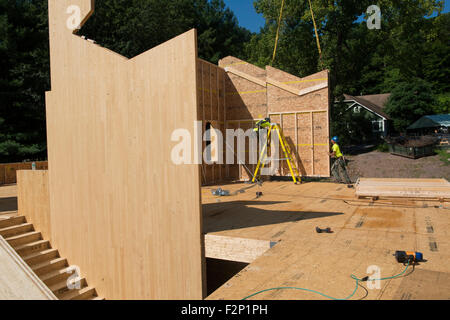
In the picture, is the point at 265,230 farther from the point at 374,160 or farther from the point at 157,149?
the point at 374,160

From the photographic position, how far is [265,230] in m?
5.48

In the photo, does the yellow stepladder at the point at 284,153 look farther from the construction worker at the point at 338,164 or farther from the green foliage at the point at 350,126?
the green foliage at the point at 350,126

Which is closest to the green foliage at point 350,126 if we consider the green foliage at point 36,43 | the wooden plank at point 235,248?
the green foliage at point 36,43

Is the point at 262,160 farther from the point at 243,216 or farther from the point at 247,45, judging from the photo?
the point at 247,45

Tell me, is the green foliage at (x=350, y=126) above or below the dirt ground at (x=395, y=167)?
above

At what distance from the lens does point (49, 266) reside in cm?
589

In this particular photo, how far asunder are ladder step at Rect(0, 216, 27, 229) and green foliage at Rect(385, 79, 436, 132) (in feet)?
111

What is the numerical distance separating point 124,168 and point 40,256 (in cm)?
260

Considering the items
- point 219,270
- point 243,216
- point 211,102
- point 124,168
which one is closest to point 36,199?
point 124,168

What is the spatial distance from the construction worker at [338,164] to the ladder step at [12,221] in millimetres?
8577

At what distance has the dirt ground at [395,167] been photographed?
19391mm

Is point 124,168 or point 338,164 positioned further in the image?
point 338,164
